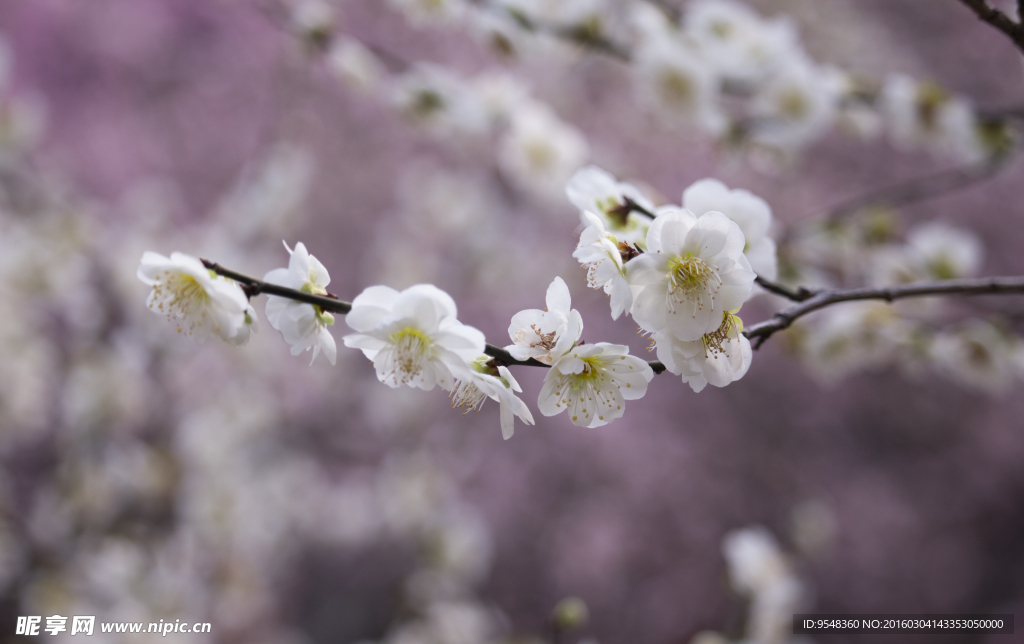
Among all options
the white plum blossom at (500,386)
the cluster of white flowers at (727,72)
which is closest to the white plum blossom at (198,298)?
the white plum blossom at (500,386)

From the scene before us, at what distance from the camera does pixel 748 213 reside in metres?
0.57

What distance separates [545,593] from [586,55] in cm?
257

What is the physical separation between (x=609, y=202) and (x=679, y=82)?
0.88 metres

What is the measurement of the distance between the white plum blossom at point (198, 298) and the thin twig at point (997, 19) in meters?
0.75

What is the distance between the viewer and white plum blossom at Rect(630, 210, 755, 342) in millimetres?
459

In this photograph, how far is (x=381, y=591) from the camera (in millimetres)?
2691

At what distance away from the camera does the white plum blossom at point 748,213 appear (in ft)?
1.85

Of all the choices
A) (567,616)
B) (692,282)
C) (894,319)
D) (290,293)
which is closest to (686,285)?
(692,282)

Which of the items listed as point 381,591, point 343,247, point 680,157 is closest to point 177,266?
point 381,591

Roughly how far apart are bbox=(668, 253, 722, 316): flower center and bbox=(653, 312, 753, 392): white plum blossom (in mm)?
34

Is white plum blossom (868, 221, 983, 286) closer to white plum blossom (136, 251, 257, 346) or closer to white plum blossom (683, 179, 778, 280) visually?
white plum blossom (683, 179, 778, 280)

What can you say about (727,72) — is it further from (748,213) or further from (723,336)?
(723,336)

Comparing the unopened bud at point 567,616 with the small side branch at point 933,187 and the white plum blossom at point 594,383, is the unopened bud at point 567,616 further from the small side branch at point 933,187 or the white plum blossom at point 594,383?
the small side branch at point 933,187

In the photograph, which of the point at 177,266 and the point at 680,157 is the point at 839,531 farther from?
the point at 177,266
